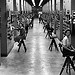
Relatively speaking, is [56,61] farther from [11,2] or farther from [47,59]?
[11,2]

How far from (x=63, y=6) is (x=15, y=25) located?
4225 millimetres

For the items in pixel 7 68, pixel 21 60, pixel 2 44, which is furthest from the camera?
pixel 2 44

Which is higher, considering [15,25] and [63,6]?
[63,6]

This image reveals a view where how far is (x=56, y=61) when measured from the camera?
32.6 feet

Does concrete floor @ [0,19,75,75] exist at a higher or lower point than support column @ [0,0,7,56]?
lower

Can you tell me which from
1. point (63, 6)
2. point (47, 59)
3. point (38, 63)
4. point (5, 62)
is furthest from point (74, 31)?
point (63, 6)

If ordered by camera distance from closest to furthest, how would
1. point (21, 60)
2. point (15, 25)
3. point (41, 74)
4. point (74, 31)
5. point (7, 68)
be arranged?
point (41, 74), point (7, 68), point (21, 60), point (74, 31), point (15, 25)

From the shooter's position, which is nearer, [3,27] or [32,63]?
[32,63]

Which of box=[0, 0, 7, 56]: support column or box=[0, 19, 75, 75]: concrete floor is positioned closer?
box=[0, 19, 75, 75]: concrete floor

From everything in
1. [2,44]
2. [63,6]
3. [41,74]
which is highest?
[63,6]

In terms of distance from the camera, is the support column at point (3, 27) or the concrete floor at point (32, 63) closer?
the concrete floor at point (32, 63)

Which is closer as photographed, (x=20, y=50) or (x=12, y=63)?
(x=12, y=63)

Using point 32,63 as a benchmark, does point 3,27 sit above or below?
above

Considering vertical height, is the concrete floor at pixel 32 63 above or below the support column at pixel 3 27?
below
